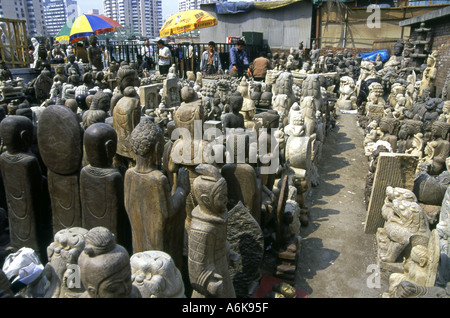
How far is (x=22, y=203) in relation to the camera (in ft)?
12.0

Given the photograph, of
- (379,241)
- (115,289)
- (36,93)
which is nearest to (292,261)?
(379,241)

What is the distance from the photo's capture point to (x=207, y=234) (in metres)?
2.56

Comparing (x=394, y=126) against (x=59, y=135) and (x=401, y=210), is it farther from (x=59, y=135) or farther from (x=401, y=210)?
(x=59, y=135)

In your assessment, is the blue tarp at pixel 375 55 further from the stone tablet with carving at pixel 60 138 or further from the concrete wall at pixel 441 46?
the stone tablet with carving at pixel 60 138

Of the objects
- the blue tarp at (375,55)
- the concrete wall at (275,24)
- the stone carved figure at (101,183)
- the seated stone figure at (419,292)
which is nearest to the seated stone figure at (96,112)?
the stone carved figure at (101,183)

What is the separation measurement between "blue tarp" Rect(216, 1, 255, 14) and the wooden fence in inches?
485

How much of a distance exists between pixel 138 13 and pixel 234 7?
54536mm

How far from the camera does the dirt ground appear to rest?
3961mm

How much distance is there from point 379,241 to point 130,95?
13.4ft

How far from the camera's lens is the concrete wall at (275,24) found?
1972cm

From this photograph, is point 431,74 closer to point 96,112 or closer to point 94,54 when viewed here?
point 96,112

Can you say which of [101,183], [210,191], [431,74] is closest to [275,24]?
[431,74]

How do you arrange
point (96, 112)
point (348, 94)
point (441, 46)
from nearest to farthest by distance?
point (96, 112)
point (441, 46)
point (348, 94)

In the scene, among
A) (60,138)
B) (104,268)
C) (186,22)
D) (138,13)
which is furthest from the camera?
(138,13)
